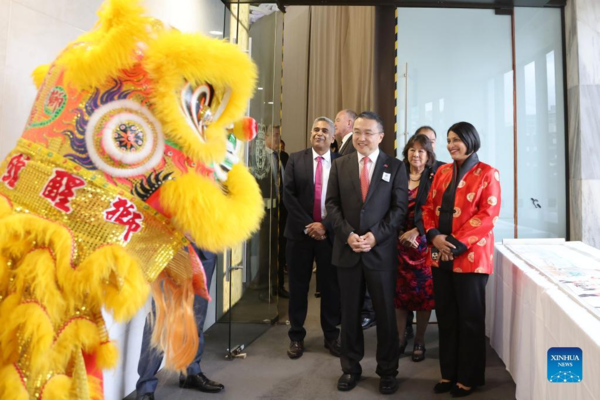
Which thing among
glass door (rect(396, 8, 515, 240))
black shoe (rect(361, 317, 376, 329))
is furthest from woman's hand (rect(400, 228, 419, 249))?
glass door (rect(396, 8, 515, 240))

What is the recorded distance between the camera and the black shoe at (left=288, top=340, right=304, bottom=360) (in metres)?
3.16

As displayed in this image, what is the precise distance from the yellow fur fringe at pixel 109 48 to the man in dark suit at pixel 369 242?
1.89 meters

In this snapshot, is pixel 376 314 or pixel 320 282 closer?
pixel 376 314

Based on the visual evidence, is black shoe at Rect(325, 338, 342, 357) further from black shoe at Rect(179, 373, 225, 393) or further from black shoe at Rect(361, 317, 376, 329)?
black shoe at Rect(179, 373, 225, 393)

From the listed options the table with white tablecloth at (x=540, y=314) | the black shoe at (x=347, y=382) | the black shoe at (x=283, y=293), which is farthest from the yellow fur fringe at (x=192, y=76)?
the black shoe at (x=283, y=293)

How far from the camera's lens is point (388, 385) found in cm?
262

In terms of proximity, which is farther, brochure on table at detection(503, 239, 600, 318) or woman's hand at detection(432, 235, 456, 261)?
woman's hand at detection(432, 235, 456, 261)

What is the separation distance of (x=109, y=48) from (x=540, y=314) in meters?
Result: 1.83

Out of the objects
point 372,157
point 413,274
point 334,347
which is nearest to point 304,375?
point 334,347

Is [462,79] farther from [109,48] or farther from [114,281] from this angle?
[114,281]

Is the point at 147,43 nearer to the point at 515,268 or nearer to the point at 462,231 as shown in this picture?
the point at 462,231

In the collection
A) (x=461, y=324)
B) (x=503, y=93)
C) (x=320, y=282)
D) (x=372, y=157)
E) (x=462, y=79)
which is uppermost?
(x=462, y=79)

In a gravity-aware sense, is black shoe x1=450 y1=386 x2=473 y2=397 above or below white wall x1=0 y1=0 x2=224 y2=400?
below

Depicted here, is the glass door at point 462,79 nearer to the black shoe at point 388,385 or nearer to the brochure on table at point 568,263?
the brochure on table at point 568,263
